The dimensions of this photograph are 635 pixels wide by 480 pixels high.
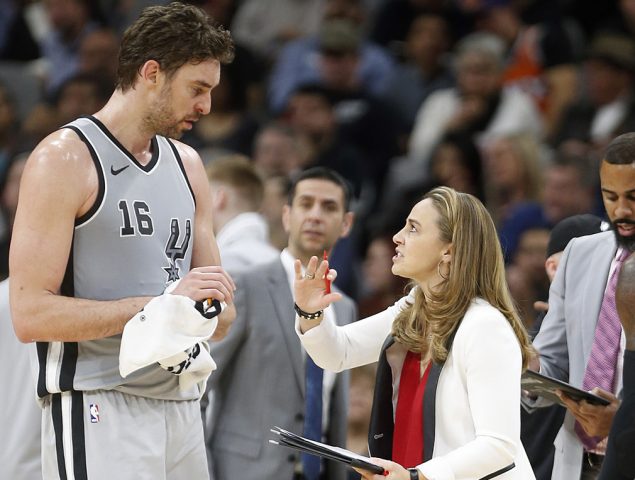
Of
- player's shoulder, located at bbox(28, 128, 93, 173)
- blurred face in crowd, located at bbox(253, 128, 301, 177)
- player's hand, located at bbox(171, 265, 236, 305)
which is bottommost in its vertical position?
player's hand, located at bbox(171, 265, 236, 305)

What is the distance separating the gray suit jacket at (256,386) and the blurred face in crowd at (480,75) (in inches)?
191

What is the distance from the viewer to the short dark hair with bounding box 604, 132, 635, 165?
4363 mm

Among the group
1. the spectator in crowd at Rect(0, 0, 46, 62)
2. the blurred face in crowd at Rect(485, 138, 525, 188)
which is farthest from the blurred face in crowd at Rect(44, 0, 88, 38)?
the blurred face in crowd at Rect(485, 138, 525, 188)

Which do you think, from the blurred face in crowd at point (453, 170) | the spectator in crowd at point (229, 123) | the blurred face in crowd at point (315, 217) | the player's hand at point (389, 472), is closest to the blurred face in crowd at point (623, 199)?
the player's hand at point (389, 472)

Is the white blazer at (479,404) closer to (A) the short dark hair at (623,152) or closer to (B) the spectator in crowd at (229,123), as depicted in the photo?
(A) the short dark hair at (623,152)

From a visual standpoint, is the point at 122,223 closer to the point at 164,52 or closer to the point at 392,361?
the point at 164,52

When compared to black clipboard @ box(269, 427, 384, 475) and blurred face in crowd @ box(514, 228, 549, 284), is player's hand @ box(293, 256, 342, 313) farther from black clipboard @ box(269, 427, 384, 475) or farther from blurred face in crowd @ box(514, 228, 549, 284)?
blurred face in crowd @ box(514, 228, 549, 284)

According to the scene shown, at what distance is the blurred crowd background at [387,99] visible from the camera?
9172 millimetres

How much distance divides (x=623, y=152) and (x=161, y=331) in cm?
176

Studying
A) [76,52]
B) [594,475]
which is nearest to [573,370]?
[594,475]

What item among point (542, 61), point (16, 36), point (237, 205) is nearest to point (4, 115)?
point (16, 36)

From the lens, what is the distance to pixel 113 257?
3.95m

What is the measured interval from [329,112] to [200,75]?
6204mm

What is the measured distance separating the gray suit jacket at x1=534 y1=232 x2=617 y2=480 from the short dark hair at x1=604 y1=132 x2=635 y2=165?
0.32 metres
